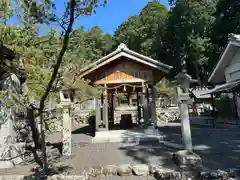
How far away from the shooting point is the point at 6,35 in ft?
17.9

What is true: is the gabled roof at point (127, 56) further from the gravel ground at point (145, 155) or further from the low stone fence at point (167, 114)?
the low stone fence at point (167, 114)

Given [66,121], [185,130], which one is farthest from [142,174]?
[66,121]

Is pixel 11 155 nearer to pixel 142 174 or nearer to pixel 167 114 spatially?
pixel 142 174

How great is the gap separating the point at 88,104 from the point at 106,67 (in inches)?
513

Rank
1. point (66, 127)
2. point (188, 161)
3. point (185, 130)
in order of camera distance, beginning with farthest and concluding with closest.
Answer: point (66, 127) < point (185, 130) < point (188, 161)

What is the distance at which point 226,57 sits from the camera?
1302 cm

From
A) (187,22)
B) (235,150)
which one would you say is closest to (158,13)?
(187,22)

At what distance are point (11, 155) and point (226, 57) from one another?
500 inches

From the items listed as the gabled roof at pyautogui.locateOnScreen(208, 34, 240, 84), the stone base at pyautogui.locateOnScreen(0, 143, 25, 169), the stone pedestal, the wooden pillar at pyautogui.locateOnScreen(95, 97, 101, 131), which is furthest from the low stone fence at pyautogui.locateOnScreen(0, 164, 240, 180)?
the gabled roof at pyautogui.locateOnScreen(208, 34, 240, 84)

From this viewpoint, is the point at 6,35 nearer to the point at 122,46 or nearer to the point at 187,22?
the point at 122,46

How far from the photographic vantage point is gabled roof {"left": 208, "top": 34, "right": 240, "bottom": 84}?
11.4 m

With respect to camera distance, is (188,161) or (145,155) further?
(145,155)

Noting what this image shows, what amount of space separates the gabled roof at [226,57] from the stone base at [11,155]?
11455 mm

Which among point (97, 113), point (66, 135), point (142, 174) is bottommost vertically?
point (142, 174)
